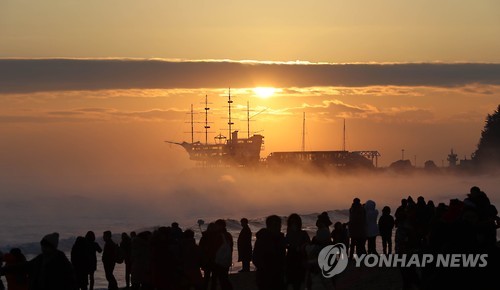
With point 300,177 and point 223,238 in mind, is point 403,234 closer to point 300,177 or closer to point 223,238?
point 223,238

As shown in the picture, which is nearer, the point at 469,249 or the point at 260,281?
the point at 469,249

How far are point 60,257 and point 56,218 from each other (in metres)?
86.1

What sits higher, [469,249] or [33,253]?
[469,249]

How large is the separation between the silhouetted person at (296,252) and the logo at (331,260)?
485 mm

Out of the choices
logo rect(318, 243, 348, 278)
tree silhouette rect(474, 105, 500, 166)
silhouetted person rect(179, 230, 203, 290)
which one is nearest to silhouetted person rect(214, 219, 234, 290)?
silhouetted person rect(179, 230, 203, 290)

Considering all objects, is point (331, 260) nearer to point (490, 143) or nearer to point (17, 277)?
point (17, 277)

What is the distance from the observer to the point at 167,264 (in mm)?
14312

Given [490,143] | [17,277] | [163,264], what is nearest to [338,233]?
[163,264]

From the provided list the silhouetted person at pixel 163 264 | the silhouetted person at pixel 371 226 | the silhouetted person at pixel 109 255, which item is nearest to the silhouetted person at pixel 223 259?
the silhouetted person at pixel 163 264

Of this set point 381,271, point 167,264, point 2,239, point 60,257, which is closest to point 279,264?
point 167,264

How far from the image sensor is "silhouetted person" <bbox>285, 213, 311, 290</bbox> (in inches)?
615

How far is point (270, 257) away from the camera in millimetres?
13656

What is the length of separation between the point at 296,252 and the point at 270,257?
224 cm

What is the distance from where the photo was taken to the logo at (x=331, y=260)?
54.3ft
